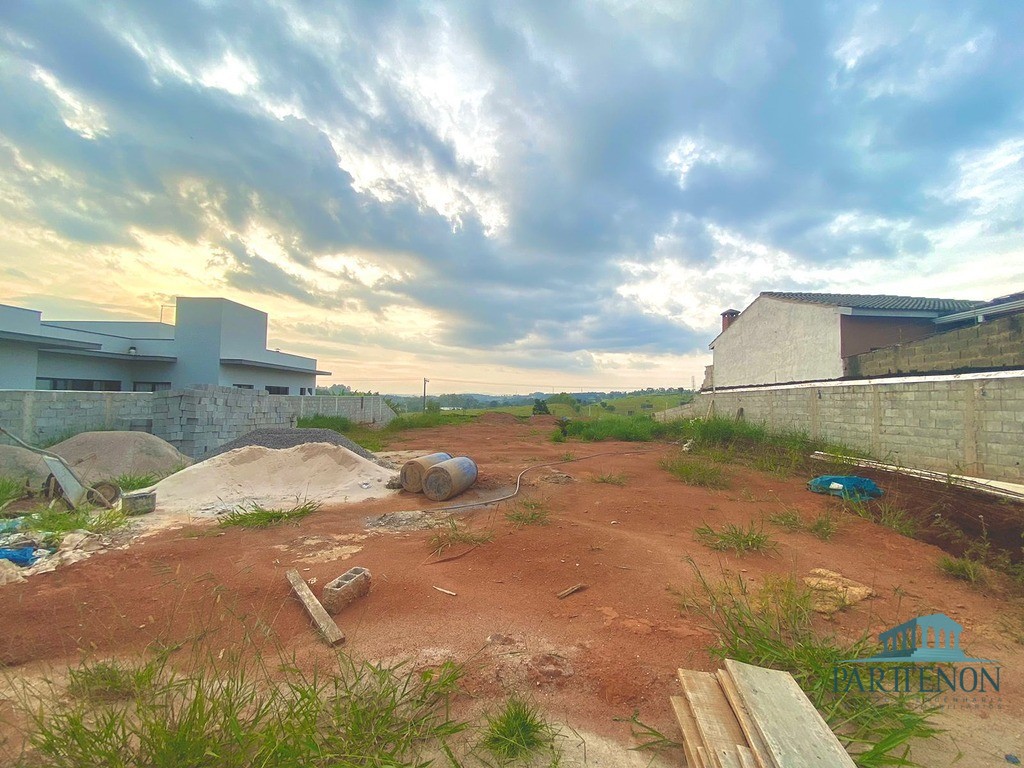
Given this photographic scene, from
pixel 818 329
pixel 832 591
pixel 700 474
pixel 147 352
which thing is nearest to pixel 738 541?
pixel 832 591

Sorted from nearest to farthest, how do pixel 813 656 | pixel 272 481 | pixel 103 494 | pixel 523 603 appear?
pixel 813 656, pixel 523 603, pixel 103 494, pixel 272 481

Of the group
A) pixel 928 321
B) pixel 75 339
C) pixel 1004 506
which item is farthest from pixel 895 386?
pixel 75 339

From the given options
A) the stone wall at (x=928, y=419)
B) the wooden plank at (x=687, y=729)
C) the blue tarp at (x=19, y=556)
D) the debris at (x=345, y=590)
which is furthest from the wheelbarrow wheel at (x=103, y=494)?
the stone wall at (x=928, y=419)

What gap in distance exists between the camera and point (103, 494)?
5910 millimetres

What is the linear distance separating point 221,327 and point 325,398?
4.92 m

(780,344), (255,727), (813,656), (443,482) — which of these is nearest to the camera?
(255,727)

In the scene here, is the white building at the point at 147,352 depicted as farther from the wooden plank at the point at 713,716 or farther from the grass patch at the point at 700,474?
the wooden plank at the point at 713,716

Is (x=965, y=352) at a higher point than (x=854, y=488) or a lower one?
higher

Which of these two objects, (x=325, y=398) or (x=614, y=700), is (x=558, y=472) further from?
(x=325, y=398)

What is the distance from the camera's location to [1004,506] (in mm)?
4758

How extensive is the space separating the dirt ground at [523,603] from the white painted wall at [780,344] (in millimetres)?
8219

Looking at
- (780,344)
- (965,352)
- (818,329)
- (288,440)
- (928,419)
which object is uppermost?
(818,329)

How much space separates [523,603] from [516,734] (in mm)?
1334

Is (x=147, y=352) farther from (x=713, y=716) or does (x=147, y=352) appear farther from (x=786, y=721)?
(x=786, y=721)
